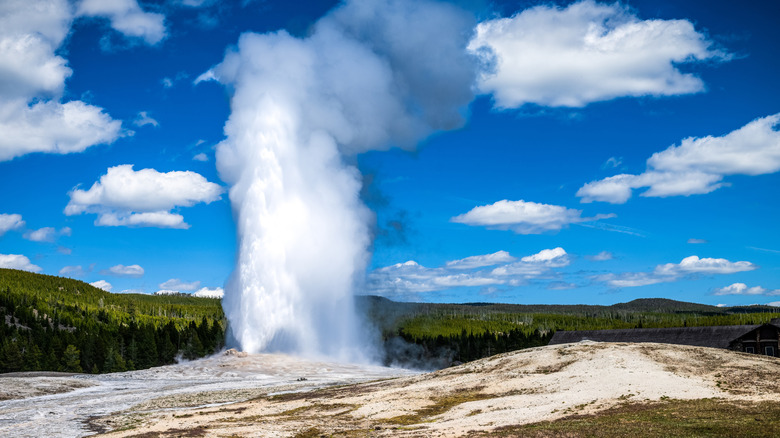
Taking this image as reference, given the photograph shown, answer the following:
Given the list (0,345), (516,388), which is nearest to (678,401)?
(516,388)

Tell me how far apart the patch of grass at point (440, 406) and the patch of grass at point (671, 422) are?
8.85 m

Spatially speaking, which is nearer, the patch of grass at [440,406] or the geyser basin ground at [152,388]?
the patch of grass at [440,406]

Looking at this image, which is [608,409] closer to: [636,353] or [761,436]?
[761,436]

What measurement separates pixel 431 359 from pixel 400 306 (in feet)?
96.7

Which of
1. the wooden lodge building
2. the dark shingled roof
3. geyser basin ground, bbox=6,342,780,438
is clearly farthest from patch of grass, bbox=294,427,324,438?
the dark shingled roof

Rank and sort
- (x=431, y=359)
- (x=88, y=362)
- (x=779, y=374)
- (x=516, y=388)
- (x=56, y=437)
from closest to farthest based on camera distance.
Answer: (x=56, y=437) < (x=779, y=374) < (x=516, y=388) < (x=88, y=362) < (x=431, y=359)

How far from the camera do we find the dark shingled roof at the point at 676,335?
220ft

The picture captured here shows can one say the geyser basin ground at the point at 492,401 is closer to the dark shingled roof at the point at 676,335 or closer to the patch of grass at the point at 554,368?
the patch of grass at the point at 554,368

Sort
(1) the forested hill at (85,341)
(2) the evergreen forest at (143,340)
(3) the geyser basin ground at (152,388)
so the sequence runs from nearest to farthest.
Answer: (3) the geyser basin ground at (152,388) → (1) the forested hill at (85,341) → (2) the evergreen forest at (143,340)

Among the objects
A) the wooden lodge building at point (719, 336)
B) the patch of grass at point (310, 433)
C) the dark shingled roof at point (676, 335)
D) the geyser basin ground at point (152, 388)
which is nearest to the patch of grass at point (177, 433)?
the patch of grass at point (310, 433)

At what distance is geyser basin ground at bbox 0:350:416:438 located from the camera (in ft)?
141

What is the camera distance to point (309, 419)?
124ft

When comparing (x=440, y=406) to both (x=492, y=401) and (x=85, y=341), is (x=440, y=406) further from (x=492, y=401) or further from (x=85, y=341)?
(x=85, y=341)

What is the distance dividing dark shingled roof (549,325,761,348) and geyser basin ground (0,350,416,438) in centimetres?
2629
